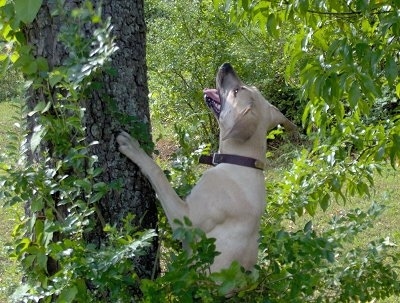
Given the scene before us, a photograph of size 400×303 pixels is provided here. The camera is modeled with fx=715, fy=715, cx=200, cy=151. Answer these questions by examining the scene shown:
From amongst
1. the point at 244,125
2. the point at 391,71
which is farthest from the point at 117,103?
the point at 391,71

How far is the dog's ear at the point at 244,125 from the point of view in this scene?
3.15 meters

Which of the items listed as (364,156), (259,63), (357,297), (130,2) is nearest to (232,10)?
(364,156)

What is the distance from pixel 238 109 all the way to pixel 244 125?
13cm

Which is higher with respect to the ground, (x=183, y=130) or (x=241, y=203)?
(x=183, y=130)

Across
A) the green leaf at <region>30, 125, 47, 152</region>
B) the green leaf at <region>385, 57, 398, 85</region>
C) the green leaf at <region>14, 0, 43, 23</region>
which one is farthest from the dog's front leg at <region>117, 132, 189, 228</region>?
the green leaf at <region>14, 0, 43, 23</region>

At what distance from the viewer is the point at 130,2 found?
2.67m

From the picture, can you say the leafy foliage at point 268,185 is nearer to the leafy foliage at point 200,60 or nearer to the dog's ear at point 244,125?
the dog's ear at point 244,125

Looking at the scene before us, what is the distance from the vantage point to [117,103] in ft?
8.57

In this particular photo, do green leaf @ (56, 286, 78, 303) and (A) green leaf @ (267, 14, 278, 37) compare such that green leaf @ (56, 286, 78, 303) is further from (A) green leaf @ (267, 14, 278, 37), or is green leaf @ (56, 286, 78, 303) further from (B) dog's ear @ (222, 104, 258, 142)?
(A) green leaf @ (267, 14, 278, 37)

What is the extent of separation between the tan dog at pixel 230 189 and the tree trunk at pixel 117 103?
0.06m

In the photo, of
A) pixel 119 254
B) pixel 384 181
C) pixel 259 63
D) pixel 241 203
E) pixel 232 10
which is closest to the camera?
pixel 119 254

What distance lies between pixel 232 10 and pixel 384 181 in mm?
6422

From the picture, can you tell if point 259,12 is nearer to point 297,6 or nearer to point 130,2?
point 297,6

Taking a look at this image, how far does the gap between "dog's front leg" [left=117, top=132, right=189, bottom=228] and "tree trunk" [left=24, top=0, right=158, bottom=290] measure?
4cm
